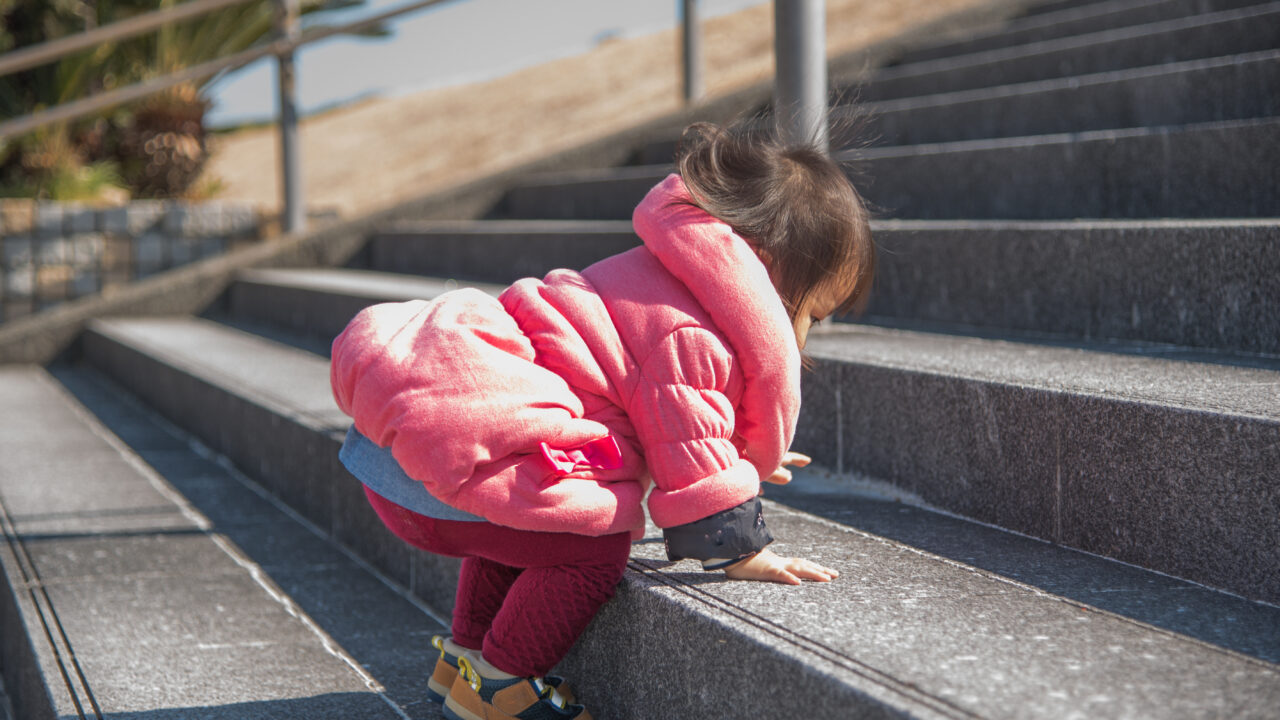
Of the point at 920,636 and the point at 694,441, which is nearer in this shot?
the point at 920,636

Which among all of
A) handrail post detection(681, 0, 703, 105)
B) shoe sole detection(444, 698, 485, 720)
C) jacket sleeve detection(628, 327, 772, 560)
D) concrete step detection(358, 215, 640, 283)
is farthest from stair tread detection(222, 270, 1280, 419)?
handrail post detection(681, 0, 703, 105)

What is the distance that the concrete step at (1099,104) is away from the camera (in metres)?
2.77

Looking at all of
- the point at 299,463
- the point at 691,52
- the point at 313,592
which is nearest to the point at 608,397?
the point at 313,592

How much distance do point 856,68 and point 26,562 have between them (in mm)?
3566

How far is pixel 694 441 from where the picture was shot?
1.37 m

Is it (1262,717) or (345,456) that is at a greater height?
(345,456)

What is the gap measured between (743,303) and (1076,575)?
1.84ft

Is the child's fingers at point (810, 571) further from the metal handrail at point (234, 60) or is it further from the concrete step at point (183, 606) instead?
the metal handrail at point (234, 60)

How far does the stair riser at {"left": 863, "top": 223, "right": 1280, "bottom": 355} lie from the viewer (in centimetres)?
195

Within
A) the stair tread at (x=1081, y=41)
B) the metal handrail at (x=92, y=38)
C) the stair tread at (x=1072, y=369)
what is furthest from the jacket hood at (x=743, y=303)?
the metal handrail at (x=92, y=38)

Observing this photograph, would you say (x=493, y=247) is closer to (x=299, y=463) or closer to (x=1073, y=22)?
(x=299, y=463)

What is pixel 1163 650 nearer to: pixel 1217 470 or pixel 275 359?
pixel 1217 470

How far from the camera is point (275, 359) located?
3.81 meters

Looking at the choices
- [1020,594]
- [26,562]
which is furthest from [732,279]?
[26,562]
